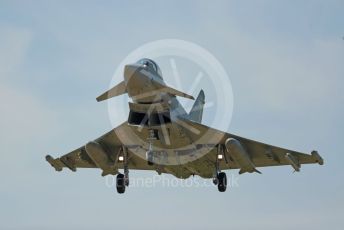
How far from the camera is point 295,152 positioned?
40.8 m

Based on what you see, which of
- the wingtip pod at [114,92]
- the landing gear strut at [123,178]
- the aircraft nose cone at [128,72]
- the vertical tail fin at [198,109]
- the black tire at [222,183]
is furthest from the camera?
the vertical tail fin at [198,109]

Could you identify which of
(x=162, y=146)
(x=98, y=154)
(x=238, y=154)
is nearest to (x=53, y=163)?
(x=98, y=154)

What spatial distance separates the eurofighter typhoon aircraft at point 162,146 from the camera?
Answer: 3497 centimetres

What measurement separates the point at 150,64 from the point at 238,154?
7735mm

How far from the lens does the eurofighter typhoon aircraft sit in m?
35.0

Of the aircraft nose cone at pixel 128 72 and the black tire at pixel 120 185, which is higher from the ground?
the aircraft nose cone at pixel 128 72

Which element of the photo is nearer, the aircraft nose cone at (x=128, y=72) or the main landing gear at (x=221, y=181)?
the aircraft nose cone at (x=128, y=72)

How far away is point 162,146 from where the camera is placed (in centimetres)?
3747

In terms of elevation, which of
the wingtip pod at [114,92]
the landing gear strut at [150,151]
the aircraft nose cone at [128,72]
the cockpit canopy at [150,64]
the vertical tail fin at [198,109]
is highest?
the vertical tail fin at [198,109]

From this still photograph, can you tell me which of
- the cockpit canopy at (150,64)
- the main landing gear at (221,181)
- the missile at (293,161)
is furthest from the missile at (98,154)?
the missile at (293,161)

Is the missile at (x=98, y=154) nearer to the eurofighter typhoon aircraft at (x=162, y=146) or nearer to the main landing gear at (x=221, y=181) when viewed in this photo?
the eurofighter typhoon aircraft at (x=162, y=146)

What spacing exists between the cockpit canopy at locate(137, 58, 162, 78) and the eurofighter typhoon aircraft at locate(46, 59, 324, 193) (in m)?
0.03

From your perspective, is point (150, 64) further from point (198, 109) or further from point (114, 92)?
point (198, 109)

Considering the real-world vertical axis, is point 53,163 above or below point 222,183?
above
